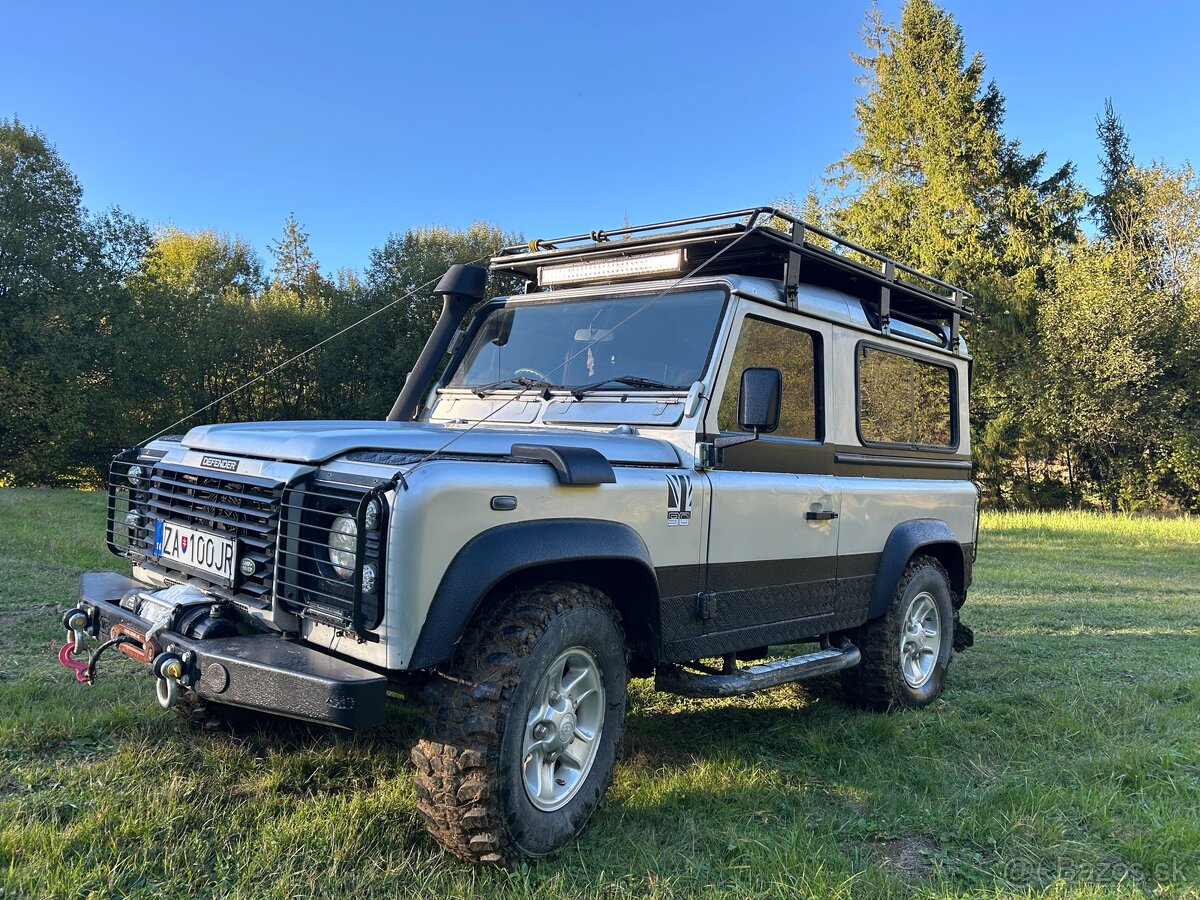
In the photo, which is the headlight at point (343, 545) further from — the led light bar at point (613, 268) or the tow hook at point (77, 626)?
the led light bar at point (613, 268)

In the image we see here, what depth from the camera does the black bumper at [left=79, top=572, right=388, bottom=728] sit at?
257 centimetres

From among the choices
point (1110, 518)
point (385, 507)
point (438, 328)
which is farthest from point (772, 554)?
point (1110, 518)

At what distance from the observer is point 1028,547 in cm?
1593

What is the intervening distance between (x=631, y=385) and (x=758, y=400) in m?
0.66

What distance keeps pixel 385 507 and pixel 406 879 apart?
127 cm

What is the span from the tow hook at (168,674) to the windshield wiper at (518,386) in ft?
6.75

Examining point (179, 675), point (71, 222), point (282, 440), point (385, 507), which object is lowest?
point (179, 675)

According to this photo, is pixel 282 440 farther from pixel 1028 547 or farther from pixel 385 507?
pixel 1028 547

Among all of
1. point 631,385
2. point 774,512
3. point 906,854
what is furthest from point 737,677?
point 631,385

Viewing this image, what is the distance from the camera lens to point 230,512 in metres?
3.22

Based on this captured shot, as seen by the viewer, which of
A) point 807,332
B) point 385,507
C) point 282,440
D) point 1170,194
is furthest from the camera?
point 1170,194

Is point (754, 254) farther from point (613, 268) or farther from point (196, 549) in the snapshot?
point (196, 549)

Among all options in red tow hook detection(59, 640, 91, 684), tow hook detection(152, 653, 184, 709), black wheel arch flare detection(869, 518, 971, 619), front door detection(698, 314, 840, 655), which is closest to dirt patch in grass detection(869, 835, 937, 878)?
front door detection(698, 314, 840, 655)

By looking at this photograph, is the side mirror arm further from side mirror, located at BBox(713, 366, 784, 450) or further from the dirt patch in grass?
the dirt patch in grass
